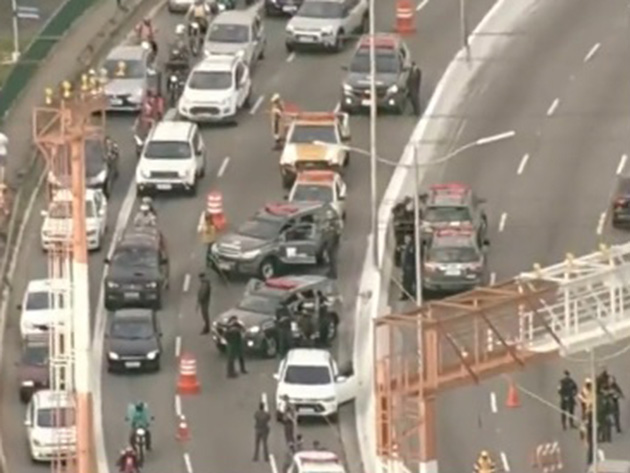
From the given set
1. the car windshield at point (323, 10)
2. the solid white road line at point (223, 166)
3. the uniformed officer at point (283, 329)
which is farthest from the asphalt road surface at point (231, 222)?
the car windshield at point (323, 10)

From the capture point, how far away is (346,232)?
486 feet

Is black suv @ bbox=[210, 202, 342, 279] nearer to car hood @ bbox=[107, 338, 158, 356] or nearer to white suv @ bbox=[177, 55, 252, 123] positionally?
car hood @ bbox=[107, 338, 158, 356]

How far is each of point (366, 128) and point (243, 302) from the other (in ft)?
59.5

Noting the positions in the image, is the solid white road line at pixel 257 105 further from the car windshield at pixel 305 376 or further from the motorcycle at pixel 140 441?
the motorcycle at pixel 140 441

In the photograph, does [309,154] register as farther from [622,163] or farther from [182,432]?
[182,432]

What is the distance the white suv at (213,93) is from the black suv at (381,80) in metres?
3.55

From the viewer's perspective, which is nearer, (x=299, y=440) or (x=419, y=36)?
(x=299, y=440)

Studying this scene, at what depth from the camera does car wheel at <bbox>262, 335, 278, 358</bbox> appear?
139 metres

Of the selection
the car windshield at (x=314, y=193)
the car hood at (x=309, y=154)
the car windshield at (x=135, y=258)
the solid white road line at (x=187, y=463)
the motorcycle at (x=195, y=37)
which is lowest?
the solid white road line at (x=187, y=463)

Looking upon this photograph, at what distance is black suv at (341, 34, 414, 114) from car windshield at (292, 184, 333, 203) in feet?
26.0

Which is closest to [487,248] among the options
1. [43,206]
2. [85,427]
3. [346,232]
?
[346,232]

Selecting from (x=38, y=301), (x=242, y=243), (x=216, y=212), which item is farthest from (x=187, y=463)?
(x=216, y=212)

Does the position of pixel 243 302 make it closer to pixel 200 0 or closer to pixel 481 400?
pixel 481 400

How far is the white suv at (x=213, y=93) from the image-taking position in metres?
156
